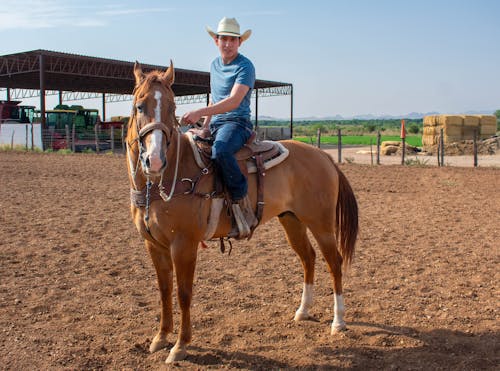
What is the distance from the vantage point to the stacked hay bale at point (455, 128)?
2583 cm

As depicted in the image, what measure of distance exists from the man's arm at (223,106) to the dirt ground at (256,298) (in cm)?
178

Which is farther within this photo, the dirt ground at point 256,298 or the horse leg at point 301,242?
the horse leg at point 301,242

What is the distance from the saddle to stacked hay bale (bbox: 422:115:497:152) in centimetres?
2369

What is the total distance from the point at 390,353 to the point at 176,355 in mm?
1614

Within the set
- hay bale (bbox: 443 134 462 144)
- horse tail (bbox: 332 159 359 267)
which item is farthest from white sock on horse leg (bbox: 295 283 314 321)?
hay bale (bbox: 443 134 462 144)

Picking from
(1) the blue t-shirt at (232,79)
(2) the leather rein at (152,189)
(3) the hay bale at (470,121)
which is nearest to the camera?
(2) the leather rein at (152,189)

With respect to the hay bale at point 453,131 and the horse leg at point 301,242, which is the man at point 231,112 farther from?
the hay bale at point 453,131

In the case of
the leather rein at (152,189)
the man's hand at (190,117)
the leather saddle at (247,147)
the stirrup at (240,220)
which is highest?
the man's hand at (190,117)

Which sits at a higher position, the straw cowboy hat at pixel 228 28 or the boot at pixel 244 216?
the straw cowboy hat at pixel 228 28

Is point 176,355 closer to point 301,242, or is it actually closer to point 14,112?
point 301,242

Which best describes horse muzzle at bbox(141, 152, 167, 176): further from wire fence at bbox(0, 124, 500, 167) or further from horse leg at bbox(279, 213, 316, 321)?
wire fence at bbox(0, 124, 500, 167)

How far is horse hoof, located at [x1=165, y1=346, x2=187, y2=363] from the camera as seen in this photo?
3.57 metres

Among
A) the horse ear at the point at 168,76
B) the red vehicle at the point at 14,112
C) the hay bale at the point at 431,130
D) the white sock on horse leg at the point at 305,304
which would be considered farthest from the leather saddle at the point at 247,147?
the red vehicle at the point at 14,112

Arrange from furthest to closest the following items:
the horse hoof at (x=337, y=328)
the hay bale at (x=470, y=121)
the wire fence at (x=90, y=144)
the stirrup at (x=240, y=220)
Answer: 1. the hay bale at (x=470, y=121)
2. the wire fence at (x=90, y=144)
3. the horse hoof at (x=337, y=328)
4. the stirrup at (x=240, y=220)
